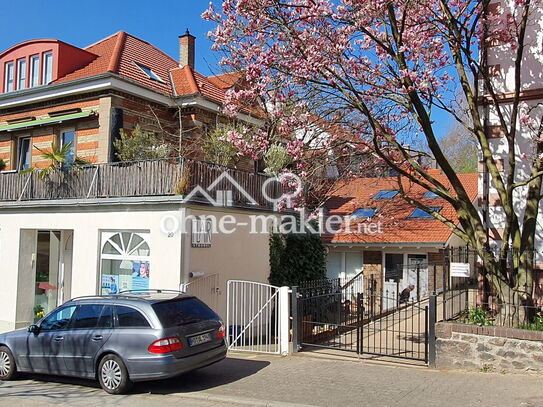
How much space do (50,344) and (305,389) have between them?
441cm

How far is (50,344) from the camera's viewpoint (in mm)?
8867

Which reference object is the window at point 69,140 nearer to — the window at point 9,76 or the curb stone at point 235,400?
the window at point 9,76

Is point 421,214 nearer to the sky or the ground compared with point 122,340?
nearer to the sky

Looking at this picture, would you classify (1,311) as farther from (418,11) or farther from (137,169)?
(418,11)

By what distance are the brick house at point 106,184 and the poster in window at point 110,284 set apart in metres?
0.03

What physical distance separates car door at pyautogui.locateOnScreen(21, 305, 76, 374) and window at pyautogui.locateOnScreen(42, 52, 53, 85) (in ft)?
42.9

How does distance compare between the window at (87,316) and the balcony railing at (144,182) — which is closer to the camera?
the window at (87,316)

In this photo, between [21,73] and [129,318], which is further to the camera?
[21,73]

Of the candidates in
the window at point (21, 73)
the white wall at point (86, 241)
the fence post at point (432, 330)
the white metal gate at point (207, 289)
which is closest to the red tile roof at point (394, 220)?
the white metal gate at point (207, 289)

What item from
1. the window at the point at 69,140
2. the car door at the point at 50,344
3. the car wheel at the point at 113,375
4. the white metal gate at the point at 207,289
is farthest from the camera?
the window at the point at 69,140

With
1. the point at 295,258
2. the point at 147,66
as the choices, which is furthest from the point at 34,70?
the point at 295,258

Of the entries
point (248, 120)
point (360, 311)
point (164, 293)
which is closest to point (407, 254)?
point (248, 120)

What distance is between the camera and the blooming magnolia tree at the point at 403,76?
9.62 m

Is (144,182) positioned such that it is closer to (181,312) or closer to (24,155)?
(181,312)
